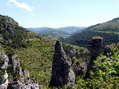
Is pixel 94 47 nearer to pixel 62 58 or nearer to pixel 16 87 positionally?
pixel 62 58

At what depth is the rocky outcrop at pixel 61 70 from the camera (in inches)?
4085

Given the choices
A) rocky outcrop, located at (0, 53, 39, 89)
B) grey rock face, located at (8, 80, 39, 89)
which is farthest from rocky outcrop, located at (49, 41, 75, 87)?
grey rock face, located at (8, 80, 39, 89)

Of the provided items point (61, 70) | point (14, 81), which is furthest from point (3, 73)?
point (61, 70)

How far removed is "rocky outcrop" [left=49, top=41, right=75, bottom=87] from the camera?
340ft

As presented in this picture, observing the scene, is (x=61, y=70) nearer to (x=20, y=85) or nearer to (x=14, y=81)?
(x=14, y=81)

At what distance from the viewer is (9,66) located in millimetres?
86438

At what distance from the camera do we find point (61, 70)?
10512 cm

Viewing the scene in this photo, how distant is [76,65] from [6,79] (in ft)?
172

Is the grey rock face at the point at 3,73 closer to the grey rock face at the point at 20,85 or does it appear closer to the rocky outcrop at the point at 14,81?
the rocky outcrop at the point at 14,81

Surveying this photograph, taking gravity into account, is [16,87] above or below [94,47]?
below

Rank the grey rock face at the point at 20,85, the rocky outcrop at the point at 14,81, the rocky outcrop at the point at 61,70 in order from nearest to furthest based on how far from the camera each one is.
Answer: the grey rock face at the point at 20,85 → the rocky outcrop at the point at 14,81 → the rocky outcrop at the point at 61,70

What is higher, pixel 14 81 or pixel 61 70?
pixel 14 81

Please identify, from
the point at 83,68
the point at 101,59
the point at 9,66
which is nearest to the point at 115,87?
the point at 101,59

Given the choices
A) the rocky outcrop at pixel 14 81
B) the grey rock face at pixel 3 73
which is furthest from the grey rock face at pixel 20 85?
the grey rock face at pixel 3 73
